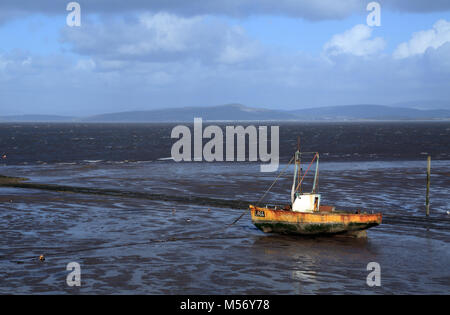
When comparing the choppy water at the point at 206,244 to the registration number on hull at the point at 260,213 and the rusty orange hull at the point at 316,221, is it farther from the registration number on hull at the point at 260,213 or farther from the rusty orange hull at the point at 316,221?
the registration number on hull at the point at 260,213

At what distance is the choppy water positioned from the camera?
Result: 2752cm

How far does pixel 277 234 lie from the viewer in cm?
3812

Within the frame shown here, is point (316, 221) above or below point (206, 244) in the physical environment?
above

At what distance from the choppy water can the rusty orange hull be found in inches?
27.0

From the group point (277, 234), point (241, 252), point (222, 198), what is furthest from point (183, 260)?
point (222, 198)

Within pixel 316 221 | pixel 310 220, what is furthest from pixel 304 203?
pixel 316 221

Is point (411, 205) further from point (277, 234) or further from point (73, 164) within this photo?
point (73, 164)

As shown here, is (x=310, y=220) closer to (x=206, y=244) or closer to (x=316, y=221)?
(x=316, y=221)

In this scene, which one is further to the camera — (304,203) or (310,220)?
(304,203)

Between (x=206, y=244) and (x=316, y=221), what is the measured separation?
23.8ft

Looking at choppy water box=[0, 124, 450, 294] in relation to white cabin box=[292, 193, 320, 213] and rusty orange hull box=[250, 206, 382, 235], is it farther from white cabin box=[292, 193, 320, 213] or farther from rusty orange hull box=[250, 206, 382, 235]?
white cabin box=[292, 193, 320, 213]

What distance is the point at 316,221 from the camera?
120ft

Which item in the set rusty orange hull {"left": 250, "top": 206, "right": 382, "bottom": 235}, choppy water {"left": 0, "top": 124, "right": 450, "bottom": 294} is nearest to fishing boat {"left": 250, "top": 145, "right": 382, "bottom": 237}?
rusty orange hull {"left": 250, "top": 206, "right": 382, "bottom": 235}

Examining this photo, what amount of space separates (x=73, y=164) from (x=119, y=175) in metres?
18.7
